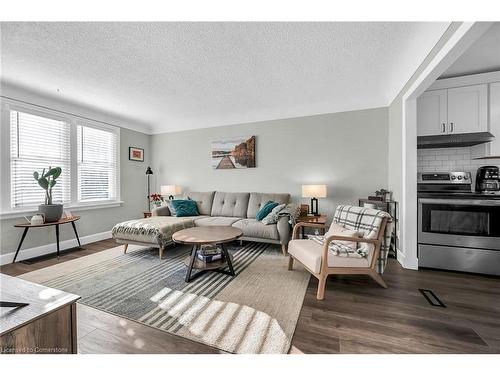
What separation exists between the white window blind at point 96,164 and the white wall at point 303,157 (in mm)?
1203

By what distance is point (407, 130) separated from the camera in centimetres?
267

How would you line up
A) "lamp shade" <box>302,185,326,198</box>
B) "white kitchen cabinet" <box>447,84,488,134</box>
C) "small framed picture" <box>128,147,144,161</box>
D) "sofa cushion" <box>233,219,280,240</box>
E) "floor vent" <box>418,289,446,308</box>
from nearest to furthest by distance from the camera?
"floor vent" <box>418,289,446,308</box> → "white kitchen cabinet" <box>447,84,488,134</box> → "sofa cushion" <box>233,219,280,240</box> → "lamp shade" <box>302,185,326,198</box> → "small framed picture" <box>128,147,144,161</box>

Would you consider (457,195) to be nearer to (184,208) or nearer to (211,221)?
(211,221)

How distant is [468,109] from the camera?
2.72 meters

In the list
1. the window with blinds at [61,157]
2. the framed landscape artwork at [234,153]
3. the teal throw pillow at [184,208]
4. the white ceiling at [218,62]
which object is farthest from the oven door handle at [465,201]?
the window with blinds at [61,157]

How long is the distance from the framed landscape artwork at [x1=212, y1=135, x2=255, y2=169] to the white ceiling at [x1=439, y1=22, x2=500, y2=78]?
9.96 ft

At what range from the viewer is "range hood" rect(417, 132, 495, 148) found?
2619mm

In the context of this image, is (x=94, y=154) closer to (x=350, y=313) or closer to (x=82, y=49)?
(x=82, y=49)

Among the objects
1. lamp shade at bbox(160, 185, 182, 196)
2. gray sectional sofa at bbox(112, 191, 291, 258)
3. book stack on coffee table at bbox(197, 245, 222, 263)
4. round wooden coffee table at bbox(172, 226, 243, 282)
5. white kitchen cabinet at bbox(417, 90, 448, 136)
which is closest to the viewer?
round wooden coffee table at bbox(172, 226, 243, 282)

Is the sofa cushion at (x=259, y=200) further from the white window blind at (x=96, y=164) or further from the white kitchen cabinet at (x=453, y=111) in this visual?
the white window blind at (x=96, y=164)

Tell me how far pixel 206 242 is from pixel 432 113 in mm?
3371

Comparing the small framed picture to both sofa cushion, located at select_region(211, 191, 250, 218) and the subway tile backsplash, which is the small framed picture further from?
the subway tile backsplash

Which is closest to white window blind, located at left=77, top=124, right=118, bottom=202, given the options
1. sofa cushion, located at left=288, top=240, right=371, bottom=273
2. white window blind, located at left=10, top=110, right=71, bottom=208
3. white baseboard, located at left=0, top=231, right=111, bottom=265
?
white window blind, located at left=10, top=110, right=71, bottom=208
